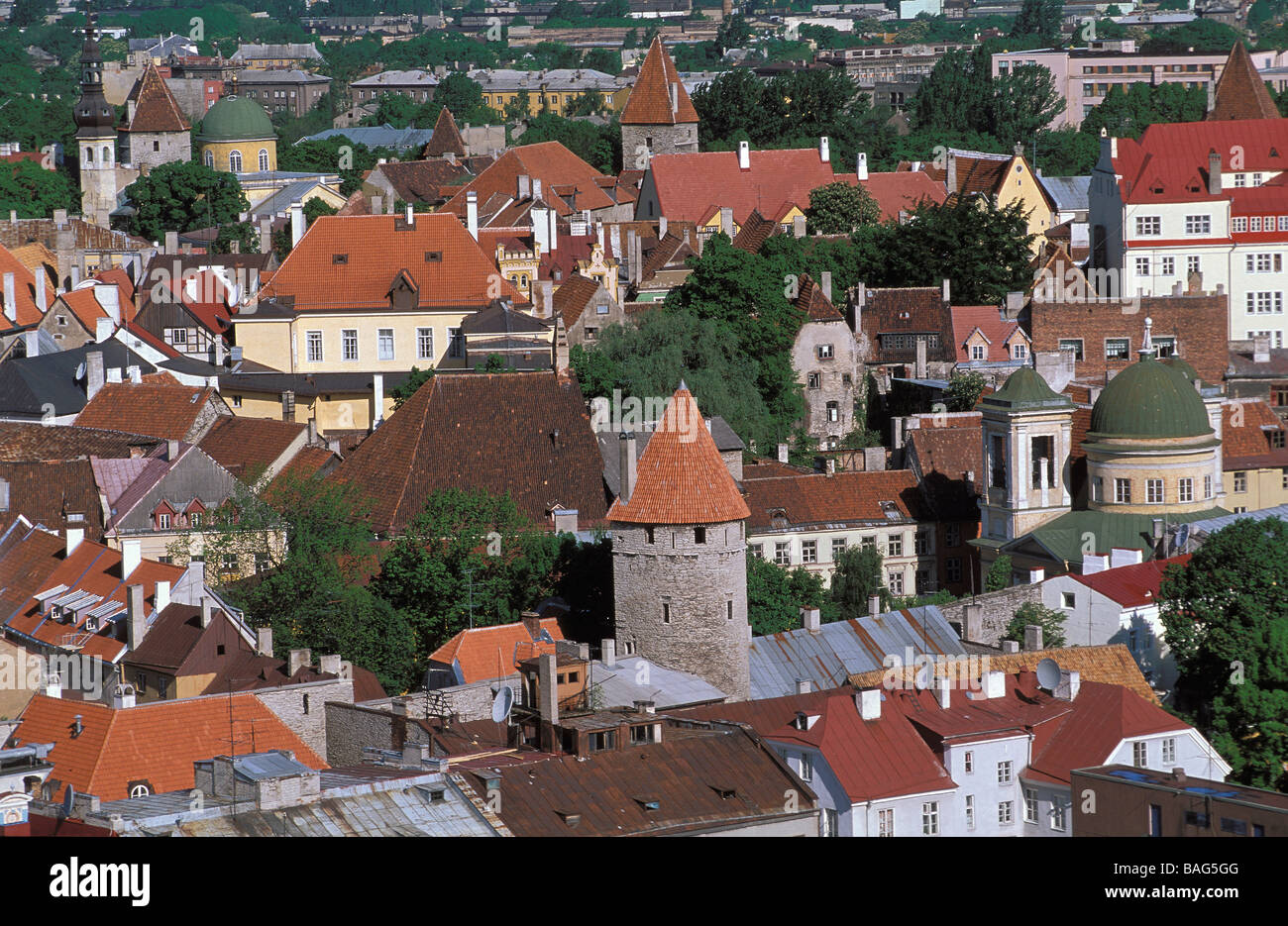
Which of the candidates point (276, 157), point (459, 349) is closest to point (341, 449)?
point (459, 349)

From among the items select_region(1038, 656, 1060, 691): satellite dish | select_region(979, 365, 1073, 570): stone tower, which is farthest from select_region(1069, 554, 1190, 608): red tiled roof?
select_region(1038, 656, 1060, 691): satellite dish

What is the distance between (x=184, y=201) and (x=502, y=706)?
59133 millimetres

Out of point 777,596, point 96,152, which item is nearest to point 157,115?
point 96,152

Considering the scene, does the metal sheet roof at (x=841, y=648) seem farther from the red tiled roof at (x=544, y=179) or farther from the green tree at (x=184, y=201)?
the green tree at (x=184, y=201)

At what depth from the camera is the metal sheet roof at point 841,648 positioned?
120ft

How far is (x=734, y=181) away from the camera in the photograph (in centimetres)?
7988

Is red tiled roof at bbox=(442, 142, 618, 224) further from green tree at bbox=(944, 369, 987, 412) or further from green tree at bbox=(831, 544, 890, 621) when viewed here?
green tree at bbox=(831, 544, 890, 621)

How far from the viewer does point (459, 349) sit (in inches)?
2167

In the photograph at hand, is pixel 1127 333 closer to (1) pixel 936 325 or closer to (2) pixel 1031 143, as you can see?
(1) pixel 936 325

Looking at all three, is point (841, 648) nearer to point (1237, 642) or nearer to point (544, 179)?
point (1237, 642)

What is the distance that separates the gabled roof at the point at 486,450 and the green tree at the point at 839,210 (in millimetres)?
27511

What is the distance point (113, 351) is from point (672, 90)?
40389 millimetres

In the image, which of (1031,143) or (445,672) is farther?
(1031,143)
